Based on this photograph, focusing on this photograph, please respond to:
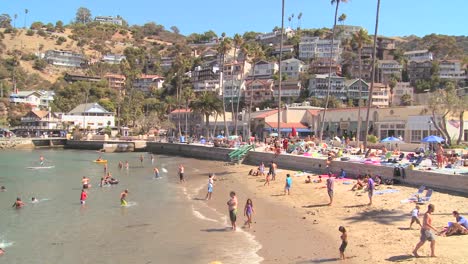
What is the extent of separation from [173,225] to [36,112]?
103 metres

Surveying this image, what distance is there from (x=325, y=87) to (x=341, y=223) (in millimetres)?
101129

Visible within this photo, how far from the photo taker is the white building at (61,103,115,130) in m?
116

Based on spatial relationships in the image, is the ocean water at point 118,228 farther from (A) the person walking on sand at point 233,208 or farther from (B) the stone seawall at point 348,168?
(B) the stone seawall at point 348,168

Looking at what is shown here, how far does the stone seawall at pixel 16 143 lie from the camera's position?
93.9 m

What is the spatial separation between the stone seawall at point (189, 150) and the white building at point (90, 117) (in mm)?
38558

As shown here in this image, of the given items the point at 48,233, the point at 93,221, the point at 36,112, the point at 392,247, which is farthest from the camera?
the point at 36,112

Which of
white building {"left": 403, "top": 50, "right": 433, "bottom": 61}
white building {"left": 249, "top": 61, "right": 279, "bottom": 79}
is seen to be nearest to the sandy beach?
white building {"left": 249, "top": 61, "right": 279, "bottom": 79}

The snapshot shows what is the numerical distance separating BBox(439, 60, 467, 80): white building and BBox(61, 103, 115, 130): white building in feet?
312

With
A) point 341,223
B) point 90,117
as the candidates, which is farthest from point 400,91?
point 341,223

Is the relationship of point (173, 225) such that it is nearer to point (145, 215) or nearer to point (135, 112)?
point (145, 215)

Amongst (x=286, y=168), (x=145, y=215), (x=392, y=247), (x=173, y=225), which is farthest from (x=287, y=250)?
(x=286, y=168)

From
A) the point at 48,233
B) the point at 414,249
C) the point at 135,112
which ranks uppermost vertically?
the point at 135,112

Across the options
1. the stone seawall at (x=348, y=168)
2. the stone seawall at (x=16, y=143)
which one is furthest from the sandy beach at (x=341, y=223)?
the stone seawall at (x=16, y=143)

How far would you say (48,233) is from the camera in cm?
1936
